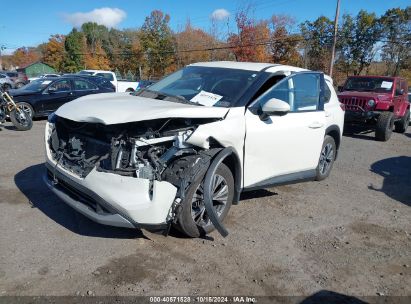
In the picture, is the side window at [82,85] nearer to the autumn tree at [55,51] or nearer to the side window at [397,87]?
the side window at [397,87]

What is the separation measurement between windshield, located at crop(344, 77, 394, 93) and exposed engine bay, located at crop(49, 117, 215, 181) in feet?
32.0

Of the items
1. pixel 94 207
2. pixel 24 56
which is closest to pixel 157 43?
pixel 94 207

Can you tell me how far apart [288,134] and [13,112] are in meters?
8.13

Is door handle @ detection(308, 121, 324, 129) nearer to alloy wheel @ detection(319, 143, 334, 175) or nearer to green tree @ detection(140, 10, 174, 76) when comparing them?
alloy wheel @ detection(319, 143, 334, 175)

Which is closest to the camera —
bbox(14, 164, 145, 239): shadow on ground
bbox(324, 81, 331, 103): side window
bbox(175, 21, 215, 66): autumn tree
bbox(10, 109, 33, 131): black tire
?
bbox(14, 164, 145, 239): shadow on ground

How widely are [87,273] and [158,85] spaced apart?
2.81 meters

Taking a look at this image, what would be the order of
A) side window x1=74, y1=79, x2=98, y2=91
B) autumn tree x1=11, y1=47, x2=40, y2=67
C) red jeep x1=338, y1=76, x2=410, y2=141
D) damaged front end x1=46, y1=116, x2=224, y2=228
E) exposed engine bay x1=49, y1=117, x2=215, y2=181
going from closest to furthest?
damaged front end x1=46, y1=116, x2=224, y2=228 → exposed engine bay x1=49, y1=117, x2=215, y2=181 → red jeep x1=338, y1=76, x2=410, y2=141 → side window x1=74, y1=79, x2=98, y2=91 → autumn tree x1=11, y1=47, x2=40, y2=67

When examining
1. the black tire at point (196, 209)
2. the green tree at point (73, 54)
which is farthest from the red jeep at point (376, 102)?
the green tree at point (73, 54)

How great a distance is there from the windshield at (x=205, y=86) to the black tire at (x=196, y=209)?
2.60 ft

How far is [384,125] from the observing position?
10633 millimetres

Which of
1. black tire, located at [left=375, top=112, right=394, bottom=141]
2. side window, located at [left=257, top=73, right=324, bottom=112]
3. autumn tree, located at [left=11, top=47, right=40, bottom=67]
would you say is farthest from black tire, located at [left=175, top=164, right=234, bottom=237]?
autumn tree, located at [left=11, top=47, right=40, bottom=67]

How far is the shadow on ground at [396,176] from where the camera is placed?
19.1 feet

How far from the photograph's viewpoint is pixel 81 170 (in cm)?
360

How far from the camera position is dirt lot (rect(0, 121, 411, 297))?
309 centimetres
